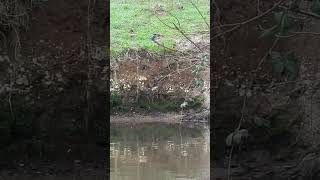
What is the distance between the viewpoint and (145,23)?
488 inches

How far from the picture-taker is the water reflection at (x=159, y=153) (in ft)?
19.6

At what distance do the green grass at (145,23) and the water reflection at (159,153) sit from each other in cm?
228

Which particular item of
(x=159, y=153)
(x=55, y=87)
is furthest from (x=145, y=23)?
(x=55, y=87)

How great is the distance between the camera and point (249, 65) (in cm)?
563

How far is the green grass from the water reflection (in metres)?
2.28

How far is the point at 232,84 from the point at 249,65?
25 centimetres

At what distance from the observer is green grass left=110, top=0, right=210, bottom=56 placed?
11.5m

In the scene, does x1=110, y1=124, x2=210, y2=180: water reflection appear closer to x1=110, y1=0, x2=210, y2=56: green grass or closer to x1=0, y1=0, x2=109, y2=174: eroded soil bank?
x1=0, y1=0, x2=109, y2=174: eroded soil bank

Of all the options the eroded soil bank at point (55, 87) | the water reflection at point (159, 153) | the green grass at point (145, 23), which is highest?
the green grass at point (145, 23)

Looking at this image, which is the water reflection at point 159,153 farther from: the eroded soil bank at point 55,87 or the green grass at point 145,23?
the green grass at point 145,23

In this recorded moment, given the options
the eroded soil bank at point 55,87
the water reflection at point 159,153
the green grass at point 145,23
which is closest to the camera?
the eroded soil bank at point 55,87

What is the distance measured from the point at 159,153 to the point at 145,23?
5586 millimetres

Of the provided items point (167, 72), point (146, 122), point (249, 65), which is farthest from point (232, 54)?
point (167, 72)

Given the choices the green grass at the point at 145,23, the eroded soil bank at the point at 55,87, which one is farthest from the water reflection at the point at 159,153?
the green grass at the point at 145,23
